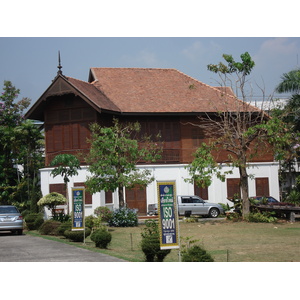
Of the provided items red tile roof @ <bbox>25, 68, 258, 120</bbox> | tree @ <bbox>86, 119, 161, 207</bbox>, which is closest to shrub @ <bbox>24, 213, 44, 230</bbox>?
tree @ <bbox>86, 119, 161, 207</bbox>

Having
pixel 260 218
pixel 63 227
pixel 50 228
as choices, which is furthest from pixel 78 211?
pixel 260 218

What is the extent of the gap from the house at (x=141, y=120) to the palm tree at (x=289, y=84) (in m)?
3.10

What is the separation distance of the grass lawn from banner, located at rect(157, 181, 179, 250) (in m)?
1.45

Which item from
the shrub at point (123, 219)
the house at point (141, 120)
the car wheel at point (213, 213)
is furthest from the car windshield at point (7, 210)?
the car wheel at point (213, 213)

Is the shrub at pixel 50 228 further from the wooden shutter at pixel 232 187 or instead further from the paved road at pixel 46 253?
the wooden shutter at pixel 232 187

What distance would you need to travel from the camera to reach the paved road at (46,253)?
13.6 metres

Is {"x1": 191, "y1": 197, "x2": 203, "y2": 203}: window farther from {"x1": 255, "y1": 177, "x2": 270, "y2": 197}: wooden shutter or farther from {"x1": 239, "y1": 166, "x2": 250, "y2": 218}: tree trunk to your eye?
{"x1": 239, "y1": 166, "x2": 250, "y2": 218}: tree trunk

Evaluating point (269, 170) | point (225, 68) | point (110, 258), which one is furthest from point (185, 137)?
point (110, 258)

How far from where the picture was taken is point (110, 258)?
1360cm

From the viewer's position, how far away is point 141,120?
111ft

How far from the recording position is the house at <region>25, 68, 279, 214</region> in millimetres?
32375

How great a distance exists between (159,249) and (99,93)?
22.3 m

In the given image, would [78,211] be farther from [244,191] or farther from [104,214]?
[244,191]

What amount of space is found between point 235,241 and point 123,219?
864cm
